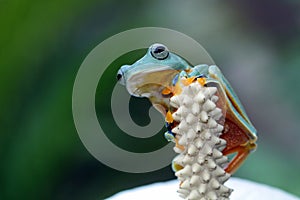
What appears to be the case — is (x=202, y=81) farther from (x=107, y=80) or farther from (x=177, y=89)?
(x=107, y=80)

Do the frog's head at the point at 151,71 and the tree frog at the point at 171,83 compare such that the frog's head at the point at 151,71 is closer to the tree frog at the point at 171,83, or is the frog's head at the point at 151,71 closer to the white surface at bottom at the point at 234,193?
the tree frog at the point at 171,83

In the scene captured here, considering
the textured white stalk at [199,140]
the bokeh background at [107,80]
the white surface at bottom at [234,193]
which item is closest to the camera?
the textured white stalk at [199,140]

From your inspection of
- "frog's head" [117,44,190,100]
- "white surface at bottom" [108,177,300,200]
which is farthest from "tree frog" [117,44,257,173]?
"white surface at bottom" [108,177,300,200]

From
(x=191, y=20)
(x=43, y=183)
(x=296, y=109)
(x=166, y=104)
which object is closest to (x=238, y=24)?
(x=191, y=20)

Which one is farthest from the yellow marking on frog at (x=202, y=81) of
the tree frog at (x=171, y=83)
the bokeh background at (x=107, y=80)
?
the bokeh background at (x=107, y=80)

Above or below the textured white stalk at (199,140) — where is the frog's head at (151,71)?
above
